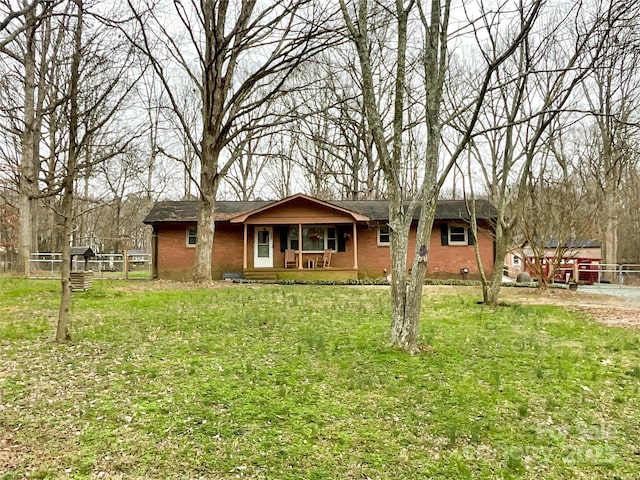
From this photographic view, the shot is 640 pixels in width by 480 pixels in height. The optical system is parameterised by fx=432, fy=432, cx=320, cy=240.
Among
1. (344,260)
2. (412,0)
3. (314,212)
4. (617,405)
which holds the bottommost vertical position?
(617,405)

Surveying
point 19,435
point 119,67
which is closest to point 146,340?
point 19,435

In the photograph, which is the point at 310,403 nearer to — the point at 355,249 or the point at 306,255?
the point at 355,249

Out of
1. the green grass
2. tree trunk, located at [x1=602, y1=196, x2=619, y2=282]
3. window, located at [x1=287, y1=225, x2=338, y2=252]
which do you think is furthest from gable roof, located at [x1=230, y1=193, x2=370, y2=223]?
tree trunk, located at [x1=602, y1=196, x2=619, y2=282]

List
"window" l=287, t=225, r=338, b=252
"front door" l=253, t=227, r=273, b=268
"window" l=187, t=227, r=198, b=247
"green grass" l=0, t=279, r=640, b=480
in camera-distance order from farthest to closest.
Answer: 1. "window" l=287, t=225, r=338, b=252
2. "front door" l=253, t=227, r=273, b=268
3. "window" l=187, t=227, r=198, b=247
4. "green grass" l=0, t=279, r=640, b=480

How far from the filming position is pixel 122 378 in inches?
177

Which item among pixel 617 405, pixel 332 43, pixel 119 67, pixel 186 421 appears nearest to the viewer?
pixel 186 421

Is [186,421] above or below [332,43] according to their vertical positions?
below

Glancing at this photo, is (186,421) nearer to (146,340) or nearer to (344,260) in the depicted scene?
(146,340)

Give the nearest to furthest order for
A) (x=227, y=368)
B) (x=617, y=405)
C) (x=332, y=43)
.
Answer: (x=617, y=405), (x=227, y=368), (x=332, y=43)

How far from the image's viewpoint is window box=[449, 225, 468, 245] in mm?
19062

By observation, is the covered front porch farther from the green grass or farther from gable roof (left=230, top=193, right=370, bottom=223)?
the green grass

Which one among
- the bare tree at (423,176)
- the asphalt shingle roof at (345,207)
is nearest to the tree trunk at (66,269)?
the bare tree at (423,176)

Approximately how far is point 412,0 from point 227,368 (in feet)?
17.6

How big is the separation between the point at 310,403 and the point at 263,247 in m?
15.9
